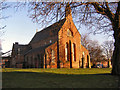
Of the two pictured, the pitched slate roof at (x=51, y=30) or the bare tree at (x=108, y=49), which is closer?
the pitched slate roof at (x=51, y=30)

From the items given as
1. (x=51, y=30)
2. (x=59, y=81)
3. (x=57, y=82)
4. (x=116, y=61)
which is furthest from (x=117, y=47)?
(x=51, y=30)

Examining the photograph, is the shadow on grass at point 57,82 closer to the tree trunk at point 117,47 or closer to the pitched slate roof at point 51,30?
the tree trunk at point 117,47

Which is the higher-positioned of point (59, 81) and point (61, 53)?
point (61, 53)

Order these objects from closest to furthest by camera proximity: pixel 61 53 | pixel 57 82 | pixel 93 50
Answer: pixel 57 82
pixel 61 53
pixel 93 50

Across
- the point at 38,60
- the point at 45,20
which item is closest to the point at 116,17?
the point at 45,20

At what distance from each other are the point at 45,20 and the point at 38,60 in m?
32.2

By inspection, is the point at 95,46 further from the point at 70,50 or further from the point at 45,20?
the point at 45,20

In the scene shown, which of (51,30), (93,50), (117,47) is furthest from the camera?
(93,50)

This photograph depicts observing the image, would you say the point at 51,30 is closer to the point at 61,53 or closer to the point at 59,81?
the point at 59,81

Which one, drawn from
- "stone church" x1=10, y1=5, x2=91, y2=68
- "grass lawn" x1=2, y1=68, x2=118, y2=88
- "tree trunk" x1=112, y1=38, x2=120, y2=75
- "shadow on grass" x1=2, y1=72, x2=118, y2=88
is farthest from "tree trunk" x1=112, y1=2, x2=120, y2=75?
"stone church" x1=10, y1=5, x2=91, y2=68

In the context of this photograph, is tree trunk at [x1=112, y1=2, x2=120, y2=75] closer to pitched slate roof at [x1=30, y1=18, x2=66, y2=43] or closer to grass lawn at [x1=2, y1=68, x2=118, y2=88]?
grass lawn at [x1=2, y1=68, x2=118, y2=88]

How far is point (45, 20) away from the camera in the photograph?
1455 cm

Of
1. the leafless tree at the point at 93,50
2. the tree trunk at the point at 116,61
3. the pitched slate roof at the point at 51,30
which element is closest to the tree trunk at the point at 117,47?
the tree trunk at the point at 116,61

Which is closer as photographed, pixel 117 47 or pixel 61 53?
pixel 117 47
